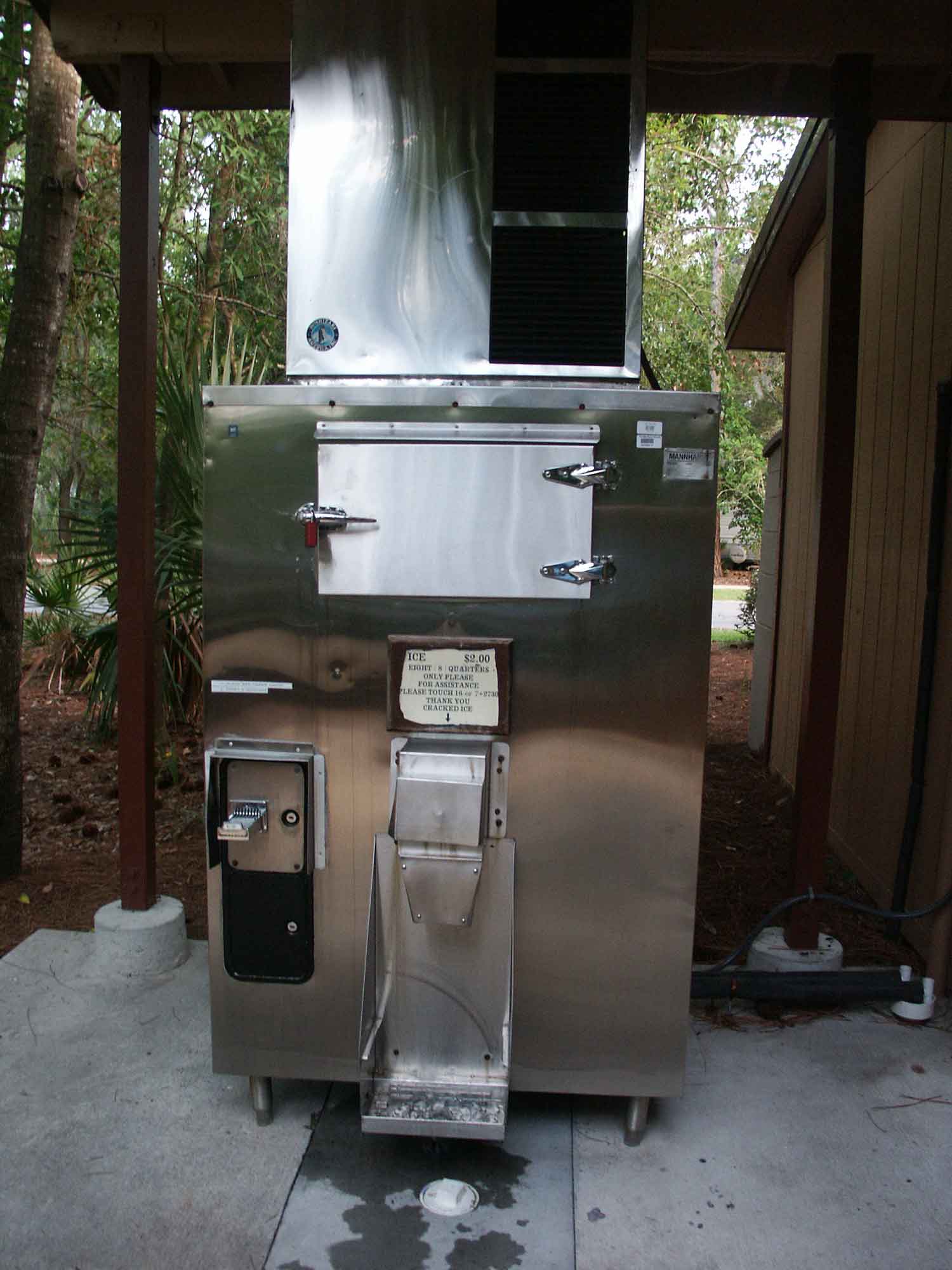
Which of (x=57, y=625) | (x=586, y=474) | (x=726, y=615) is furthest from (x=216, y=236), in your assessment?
(x=726, y=615)

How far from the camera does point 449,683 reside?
7.90 ft

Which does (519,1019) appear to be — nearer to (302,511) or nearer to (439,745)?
(439,745)

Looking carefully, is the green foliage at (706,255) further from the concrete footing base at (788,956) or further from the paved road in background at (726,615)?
the concrete footing base at (788,956)

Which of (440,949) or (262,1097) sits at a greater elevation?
(440,949)

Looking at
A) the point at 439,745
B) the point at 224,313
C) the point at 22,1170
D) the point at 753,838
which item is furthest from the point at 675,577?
the point at 224,313

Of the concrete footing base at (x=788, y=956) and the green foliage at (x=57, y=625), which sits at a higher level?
the green foliage at (x=57, y=625)

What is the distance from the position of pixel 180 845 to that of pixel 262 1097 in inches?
103

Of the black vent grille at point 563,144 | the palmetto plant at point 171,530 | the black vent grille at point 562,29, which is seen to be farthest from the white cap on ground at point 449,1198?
the black vent grille at point 562,29

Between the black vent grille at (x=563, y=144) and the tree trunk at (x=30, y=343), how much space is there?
243 centimetres

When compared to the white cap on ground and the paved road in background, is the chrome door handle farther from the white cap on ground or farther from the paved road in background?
the paved road in background

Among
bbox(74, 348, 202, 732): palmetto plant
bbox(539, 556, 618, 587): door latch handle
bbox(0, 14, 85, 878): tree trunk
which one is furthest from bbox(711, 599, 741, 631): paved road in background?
bbox(539, 556, 618, 587): door latch handle

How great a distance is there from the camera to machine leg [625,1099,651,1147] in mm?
Answer: 2611

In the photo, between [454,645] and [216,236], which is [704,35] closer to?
[454,645]

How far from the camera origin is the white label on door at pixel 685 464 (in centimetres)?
237
